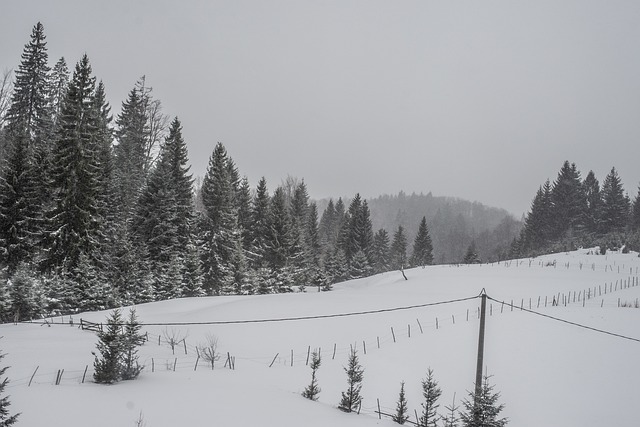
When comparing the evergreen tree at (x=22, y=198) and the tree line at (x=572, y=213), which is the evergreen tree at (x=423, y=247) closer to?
the tree line at (x=572, y=213)

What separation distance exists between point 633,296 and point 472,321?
17.3 metres

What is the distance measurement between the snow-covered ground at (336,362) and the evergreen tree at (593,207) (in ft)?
209

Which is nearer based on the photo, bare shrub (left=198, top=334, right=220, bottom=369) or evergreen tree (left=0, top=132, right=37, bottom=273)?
bare shrub (left=198, top=334, right=220, bottom=369)

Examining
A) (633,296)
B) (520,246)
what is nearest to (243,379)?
(633,296)

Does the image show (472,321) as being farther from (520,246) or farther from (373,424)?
(520,246)

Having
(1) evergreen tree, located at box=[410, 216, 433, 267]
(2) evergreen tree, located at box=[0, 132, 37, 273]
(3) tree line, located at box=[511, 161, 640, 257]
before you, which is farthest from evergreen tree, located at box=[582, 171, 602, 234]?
(2) evergreen tree, located at box=[0, 132, 37, 273]

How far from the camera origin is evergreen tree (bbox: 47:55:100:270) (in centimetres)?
3369

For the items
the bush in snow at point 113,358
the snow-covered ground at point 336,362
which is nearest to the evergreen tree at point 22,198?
the snow-covered ground at point 336,362

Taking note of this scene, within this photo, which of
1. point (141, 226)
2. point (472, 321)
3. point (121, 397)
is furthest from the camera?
point (141, 226)

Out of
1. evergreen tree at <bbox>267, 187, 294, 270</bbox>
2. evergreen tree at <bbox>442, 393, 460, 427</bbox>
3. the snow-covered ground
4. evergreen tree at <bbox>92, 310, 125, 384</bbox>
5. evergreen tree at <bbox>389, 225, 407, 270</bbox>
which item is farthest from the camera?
evergreen tree at <bbox>389, 225, 407, 270</bbox>

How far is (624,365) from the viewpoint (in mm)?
20766

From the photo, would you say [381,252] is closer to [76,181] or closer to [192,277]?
[192,277]

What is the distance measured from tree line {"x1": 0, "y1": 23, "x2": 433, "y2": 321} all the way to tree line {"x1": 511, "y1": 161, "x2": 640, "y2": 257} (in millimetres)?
55736

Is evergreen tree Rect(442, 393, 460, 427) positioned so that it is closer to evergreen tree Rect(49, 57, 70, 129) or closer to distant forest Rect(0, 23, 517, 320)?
distant forest Rect(0, 23, 517, 320)
